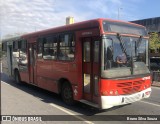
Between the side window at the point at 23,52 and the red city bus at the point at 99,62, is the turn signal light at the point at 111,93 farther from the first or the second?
the side window at the point at 23,52

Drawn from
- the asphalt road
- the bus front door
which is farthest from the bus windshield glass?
the asphalt road

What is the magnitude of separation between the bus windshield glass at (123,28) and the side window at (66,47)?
5.65 ft

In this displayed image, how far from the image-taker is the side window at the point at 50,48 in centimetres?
1115

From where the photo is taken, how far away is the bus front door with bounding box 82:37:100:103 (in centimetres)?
854

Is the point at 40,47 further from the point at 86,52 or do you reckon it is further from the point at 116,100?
the point at 116,100

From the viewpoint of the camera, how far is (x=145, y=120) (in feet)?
26.2

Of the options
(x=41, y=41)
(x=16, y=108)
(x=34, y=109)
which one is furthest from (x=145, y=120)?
(x=41, y=41)

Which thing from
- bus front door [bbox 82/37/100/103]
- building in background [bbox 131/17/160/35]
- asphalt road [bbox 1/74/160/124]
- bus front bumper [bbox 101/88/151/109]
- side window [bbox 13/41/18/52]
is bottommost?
asphalt road [bbox 1/74/160/124]

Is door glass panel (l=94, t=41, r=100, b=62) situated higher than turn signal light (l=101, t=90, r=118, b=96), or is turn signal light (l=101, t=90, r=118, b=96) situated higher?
door glass panel (l=94, t=41, r=100, b=62)

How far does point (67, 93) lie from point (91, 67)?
1.99 metres

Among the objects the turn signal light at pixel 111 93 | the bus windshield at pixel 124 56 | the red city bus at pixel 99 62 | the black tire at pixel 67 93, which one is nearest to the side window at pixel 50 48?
the red city bus at pixel 99 62

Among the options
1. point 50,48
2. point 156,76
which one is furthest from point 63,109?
point 156,76

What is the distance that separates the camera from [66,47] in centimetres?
1016

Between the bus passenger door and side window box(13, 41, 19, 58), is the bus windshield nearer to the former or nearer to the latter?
the bus passenger door
